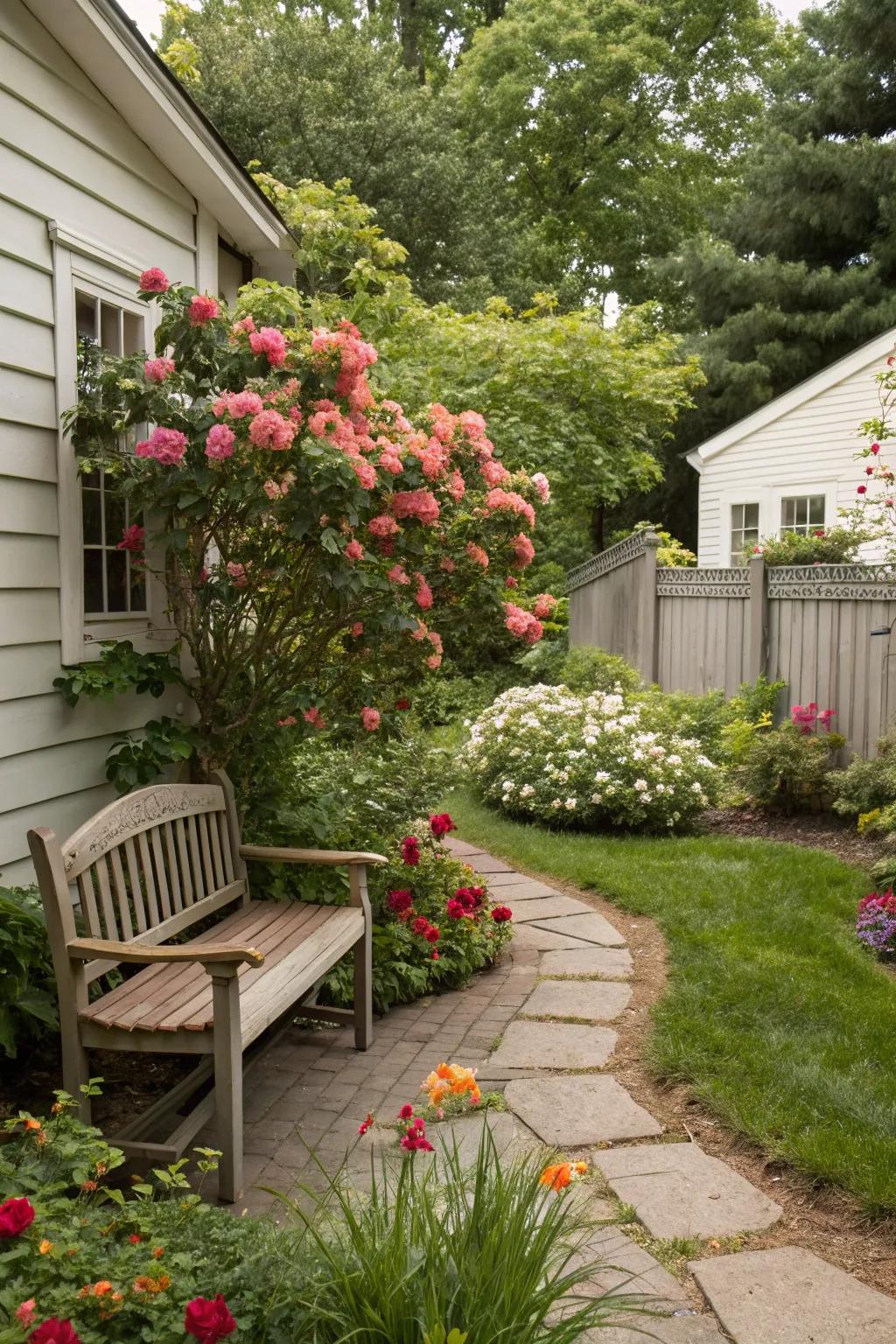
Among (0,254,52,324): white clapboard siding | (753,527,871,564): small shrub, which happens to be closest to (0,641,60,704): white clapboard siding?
(0,254,52,324): white clapboard siding

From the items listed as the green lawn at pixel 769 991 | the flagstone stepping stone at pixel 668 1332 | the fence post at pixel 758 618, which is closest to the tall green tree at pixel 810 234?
the fence post at pixel 758 618

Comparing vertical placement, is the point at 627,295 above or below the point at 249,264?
above

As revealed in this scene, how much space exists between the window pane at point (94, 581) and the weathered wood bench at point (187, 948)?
83cm

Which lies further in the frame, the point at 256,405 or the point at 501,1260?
the point at 256,405

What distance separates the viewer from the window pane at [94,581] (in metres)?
4.33

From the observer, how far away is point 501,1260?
1.98 meters

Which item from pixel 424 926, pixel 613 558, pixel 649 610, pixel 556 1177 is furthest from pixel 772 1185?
pixel 613 558

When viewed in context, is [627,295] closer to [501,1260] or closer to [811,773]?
Answer: [811,773]

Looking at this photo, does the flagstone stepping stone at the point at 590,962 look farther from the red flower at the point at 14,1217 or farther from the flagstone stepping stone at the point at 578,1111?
the red flower at the point at 14,1217

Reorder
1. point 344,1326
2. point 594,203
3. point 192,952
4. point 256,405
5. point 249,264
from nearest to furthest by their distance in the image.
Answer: point 344,1326
point 192,952
point 256,405
point 249,264
point 594,203

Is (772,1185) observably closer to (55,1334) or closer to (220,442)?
(55,1334)

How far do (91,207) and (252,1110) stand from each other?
3.34 metres

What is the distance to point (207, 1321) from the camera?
172 centimetres

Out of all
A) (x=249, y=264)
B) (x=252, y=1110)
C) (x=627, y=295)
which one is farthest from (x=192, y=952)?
(x=627, y=295)
